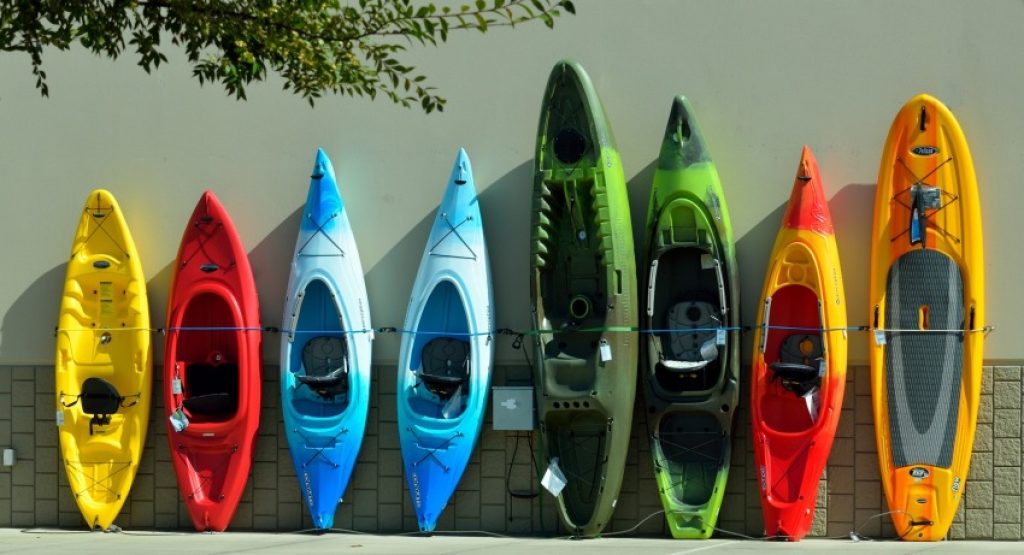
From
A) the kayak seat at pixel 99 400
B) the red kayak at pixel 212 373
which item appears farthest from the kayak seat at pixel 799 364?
the kayak seat at pixel 99 400

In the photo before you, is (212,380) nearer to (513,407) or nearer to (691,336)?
(513,407)

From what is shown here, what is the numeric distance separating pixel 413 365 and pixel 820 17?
10.6 feet

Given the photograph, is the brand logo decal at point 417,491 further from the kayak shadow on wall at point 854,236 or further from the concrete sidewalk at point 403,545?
the kayak shadow on wall at point 854,236

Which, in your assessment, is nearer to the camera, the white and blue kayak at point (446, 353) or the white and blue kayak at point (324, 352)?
the white and blue kayak at point (446, 353)

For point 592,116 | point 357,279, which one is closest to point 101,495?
point 357,279

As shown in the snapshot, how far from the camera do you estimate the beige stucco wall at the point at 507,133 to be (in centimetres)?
996

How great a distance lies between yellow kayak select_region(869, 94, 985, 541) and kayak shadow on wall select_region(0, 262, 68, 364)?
519 cm

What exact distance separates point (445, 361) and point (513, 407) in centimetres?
53

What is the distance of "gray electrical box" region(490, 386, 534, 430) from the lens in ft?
33.4

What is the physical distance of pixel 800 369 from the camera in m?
9.66

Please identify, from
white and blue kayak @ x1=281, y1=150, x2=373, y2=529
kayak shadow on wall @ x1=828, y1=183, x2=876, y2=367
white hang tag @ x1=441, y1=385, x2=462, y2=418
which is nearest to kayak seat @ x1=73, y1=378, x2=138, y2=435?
white and blue kayak @ x1=281, y1=150, x2=373, y2=529

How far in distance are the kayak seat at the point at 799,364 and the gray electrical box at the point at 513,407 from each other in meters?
1.47

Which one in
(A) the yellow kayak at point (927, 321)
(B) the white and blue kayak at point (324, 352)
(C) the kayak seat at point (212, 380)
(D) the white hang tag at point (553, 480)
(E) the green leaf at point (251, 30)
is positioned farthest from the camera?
(C) the kayak seat at point (212, 380)

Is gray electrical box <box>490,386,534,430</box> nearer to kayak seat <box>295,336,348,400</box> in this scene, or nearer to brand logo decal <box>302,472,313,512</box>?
kayak seat <box>295,336,348,400</box>
